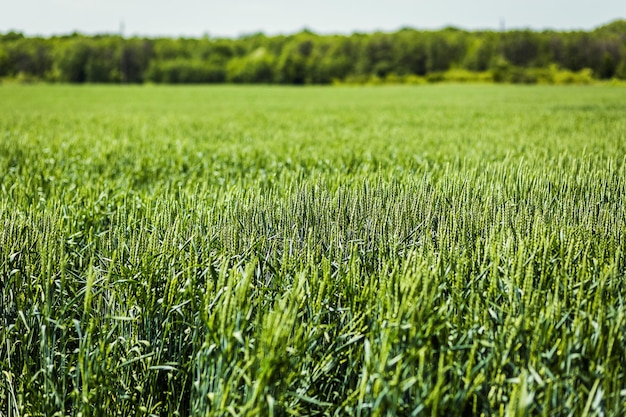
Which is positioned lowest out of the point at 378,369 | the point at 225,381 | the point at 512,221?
the point at 225,381

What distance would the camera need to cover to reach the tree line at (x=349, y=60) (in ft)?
309

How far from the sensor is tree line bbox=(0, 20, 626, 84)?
94062 millimetres

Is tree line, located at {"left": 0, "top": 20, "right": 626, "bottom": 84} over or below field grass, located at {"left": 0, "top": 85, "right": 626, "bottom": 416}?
over

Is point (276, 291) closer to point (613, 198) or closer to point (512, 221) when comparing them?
point (512, 221)

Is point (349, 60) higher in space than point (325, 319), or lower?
higher

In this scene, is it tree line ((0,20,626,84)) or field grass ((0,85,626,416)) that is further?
tree line ((0,20,626,84))

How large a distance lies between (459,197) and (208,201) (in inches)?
80.5

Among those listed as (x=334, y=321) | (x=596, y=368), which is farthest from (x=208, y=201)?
(x=596, y=368)

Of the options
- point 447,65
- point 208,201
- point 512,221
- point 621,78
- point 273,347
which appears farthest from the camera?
point 447,65

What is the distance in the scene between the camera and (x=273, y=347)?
6.95 ft

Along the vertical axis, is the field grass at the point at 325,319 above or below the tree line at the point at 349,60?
below

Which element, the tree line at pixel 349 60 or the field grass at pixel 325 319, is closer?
the field grass at pixel 325 319

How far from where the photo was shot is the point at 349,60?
370 ft

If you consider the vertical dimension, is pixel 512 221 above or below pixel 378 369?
above
